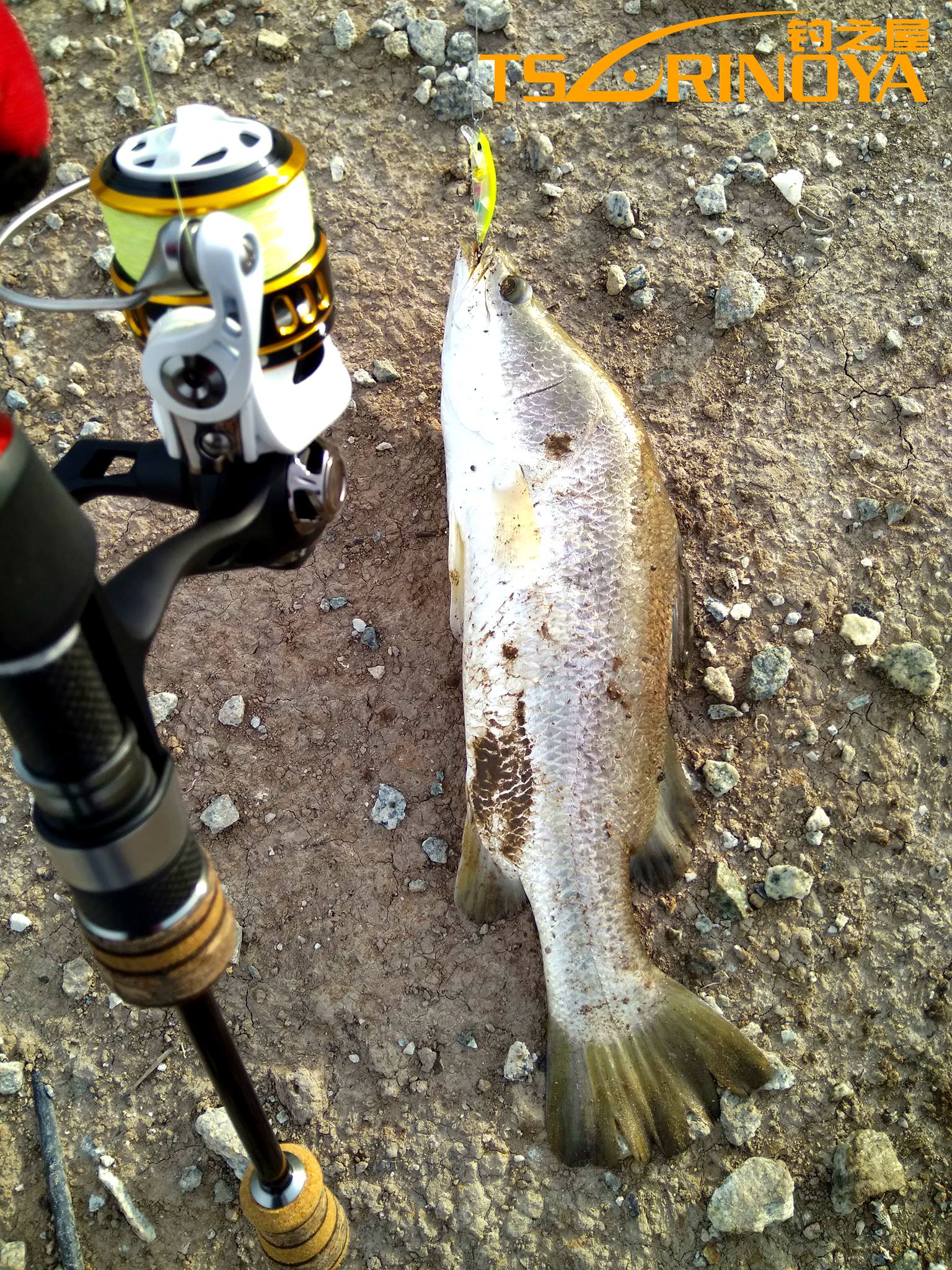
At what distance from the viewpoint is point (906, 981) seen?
102 inches

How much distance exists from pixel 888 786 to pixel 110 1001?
8.09ft

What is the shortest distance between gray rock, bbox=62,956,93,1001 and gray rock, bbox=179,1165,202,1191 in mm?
564

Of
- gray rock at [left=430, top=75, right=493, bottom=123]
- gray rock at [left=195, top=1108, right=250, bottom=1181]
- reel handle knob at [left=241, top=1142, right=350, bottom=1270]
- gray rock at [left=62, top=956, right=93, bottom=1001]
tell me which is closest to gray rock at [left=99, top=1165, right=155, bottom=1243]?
gray rock at [left=195, top=1108, right=250, bottom=1181]

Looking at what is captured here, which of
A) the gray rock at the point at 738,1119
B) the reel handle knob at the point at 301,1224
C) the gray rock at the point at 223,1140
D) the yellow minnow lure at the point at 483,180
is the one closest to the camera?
the reel handle knob at the point at 301,1224

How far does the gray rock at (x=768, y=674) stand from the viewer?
9.09ft

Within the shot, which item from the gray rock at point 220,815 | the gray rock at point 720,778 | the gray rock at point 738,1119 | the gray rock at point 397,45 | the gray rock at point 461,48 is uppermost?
the gray rock at point 397,45

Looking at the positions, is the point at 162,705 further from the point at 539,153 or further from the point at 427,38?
the point at 427,38

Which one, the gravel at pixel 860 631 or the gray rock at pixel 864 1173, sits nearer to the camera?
the gray rock at pixel 864 1173

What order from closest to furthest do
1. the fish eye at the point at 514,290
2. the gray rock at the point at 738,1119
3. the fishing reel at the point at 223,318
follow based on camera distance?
the fishing reel at the point at 223,318 → the gray rock at the point at 738,1119 → the fish eye at the point at 514,290

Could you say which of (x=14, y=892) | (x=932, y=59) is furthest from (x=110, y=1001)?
(x=932, y=59)

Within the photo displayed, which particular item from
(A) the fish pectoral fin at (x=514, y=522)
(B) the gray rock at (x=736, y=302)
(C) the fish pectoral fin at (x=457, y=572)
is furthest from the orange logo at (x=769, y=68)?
(C) the fish pectoral fin at (x=457, y=572)

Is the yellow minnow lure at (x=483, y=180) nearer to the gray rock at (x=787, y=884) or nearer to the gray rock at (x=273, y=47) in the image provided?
the gray rock at (x=273, y=47)

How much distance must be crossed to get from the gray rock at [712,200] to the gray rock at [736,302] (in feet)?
1.02

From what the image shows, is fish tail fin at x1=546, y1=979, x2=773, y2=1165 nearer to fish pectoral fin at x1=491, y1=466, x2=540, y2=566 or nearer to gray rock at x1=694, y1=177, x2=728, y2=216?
fish pectoral fin at x1=491, y1=466, x2=540, y2=566
